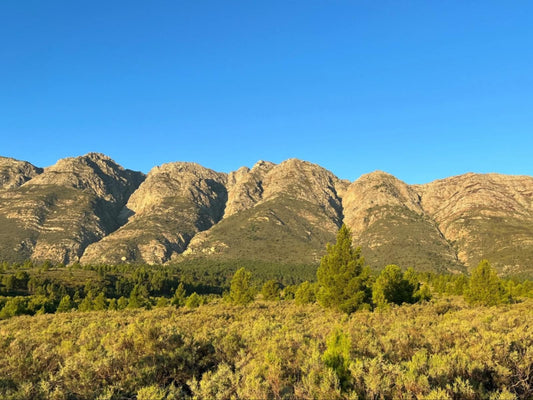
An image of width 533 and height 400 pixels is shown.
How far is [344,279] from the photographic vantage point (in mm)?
34531

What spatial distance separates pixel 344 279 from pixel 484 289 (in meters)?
21.4

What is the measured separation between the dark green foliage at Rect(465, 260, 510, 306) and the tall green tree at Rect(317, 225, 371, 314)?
16.3 meters

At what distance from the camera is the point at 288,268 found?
7608 inches

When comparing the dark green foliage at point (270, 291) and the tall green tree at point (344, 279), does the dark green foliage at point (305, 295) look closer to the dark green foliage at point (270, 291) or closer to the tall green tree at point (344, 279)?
the dark green foliage at point (270, 291)

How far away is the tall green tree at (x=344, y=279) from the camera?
33.4 meters

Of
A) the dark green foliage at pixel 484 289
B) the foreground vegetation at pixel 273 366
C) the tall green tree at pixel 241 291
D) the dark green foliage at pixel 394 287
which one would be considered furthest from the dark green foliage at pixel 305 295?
the foreground vegetation at pixel 273 366

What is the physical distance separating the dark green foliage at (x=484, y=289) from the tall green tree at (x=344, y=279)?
16.3 metres

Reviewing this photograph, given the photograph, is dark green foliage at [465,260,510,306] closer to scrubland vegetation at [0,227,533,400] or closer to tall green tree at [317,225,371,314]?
tall green tree at [317,225,371,314]

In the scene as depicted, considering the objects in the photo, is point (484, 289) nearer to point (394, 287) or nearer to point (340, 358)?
point (394, 287)

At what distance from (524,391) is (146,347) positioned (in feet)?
47.7

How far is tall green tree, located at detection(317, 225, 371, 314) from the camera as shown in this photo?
33438 millimetres

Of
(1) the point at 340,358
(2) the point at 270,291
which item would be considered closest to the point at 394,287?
(2) the point at 270,291

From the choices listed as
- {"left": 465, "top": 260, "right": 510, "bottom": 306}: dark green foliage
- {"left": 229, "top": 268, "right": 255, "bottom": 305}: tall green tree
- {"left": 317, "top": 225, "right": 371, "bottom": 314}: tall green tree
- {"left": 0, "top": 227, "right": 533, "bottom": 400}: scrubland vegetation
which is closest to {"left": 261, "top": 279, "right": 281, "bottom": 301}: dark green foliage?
{"left": 229, "top": 268, "right": 255, "bottom": 305}: tall green tree

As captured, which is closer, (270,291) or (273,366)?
(273,366)
